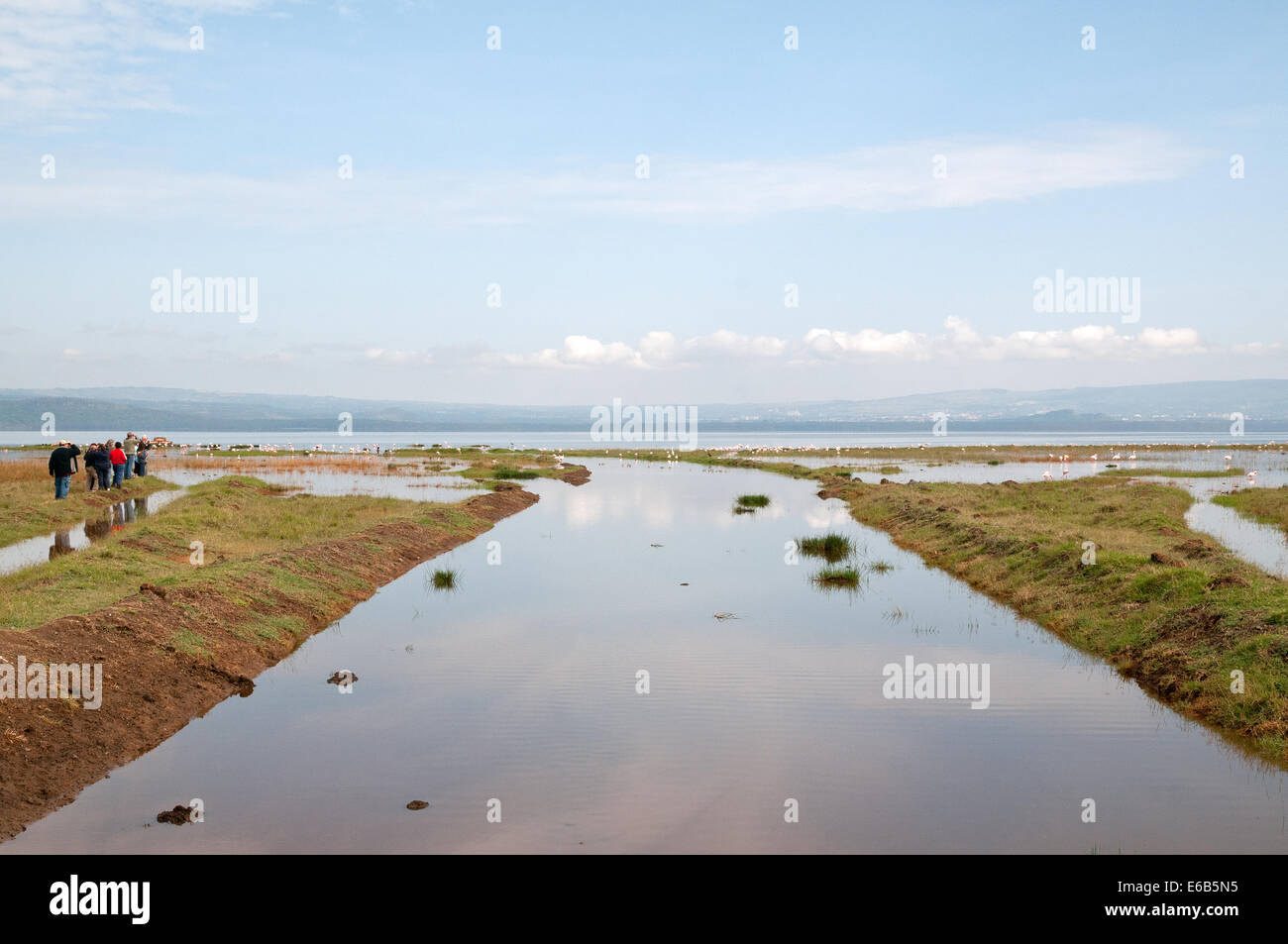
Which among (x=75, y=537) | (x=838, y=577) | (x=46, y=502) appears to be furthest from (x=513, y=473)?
(x=838, y=577)

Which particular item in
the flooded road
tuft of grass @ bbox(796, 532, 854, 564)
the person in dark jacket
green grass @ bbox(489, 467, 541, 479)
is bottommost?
the flooded road

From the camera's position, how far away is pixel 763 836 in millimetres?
9594

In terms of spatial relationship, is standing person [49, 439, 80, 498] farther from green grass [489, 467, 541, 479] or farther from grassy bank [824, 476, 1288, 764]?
green grass [489, 467, 541, 479]

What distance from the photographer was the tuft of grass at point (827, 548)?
3047 centimetres

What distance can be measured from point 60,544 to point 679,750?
23.3m

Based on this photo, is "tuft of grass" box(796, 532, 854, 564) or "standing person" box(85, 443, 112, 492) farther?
"standing person" box(85, 443, 112, 492)

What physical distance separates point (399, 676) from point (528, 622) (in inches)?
189

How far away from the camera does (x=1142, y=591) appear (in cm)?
1886

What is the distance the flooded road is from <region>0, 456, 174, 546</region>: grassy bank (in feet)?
52.2

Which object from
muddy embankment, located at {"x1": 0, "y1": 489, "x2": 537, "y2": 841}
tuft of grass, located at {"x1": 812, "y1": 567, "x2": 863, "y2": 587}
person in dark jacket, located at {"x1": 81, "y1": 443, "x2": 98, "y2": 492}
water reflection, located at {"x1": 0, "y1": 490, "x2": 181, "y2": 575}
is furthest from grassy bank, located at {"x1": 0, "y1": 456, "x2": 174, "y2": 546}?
tuft of grass, located at {"x1": 812, "y1": 567, "x2": 863, "y2": 587}

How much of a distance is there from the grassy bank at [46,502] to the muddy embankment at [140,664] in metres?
12.7

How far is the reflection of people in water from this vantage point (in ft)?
84.7
